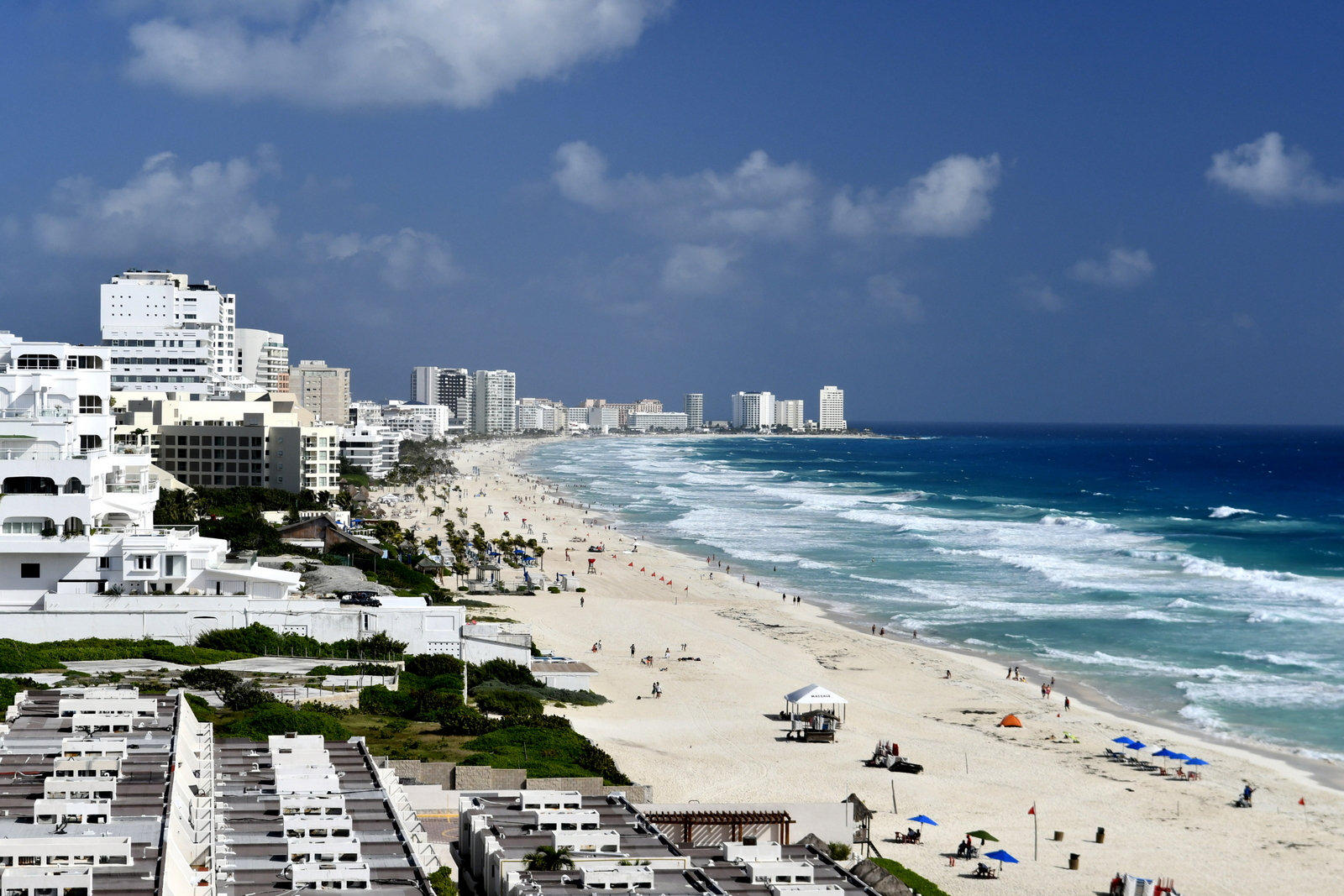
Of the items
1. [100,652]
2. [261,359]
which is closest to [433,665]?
[100,652]

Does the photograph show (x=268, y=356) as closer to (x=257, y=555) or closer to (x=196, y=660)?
(x=257, y=555)

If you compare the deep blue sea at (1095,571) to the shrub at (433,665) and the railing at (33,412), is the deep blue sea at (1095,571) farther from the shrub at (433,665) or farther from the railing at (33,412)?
the railing at (33,412)

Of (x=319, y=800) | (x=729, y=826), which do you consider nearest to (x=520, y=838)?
(x=319, y=800)

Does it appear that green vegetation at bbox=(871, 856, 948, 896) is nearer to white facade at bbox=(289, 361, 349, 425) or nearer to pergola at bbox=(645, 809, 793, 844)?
pergola at bbox=(645, 809, 793, 844)

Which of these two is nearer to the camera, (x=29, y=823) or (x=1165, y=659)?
(x=29, y=823)

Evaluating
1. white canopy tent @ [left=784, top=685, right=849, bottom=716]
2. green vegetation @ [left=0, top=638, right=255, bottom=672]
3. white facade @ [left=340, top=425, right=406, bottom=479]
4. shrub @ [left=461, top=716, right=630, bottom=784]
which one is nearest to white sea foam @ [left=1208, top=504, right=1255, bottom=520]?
white facade @ [left=340, top=425, right=406, bottom=479]

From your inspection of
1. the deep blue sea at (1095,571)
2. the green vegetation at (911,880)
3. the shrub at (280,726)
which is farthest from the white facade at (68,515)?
the deep blue sea at (1095,571)
